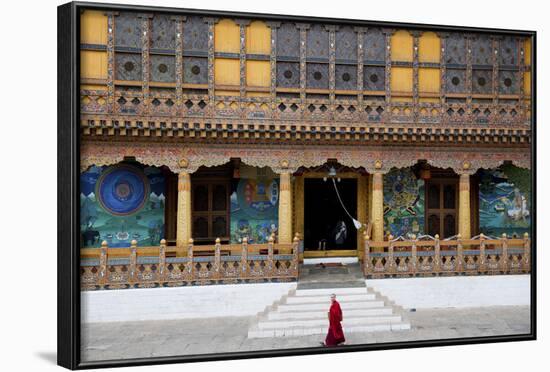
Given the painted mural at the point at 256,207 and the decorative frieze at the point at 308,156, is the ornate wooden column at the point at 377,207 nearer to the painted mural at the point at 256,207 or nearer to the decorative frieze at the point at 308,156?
the decorative frieze at the point at 308,156

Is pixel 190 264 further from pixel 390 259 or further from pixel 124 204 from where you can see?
pixel 390 259

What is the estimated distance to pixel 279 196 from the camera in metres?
13.6

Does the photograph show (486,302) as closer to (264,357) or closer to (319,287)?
(319,287)

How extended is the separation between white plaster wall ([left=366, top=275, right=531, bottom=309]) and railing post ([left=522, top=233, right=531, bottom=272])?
0.21m

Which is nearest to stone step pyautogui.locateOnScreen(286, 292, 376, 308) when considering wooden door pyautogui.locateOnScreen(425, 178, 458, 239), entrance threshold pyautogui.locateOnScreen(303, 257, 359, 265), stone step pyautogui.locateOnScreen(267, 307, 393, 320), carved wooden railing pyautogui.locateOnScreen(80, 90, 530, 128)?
stone step pyautogui.locateOnScreen(267, 307, 393, 320)

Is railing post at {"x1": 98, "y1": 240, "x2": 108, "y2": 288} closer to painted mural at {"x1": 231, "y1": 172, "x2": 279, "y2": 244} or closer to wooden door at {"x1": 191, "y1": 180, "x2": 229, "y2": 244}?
wooden door at {"x1": 191, "y1": 180, "x2": 229, "y2": 244}

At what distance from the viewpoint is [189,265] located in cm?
1228

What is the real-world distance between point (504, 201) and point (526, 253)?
1351 mm

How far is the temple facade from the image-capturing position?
39.3ft

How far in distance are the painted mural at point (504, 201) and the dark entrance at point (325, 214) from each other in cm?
314

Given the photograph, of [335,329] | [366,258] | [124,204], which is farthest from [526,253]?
[124,204]

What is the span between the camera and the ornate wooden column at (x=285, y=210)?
1332 centimetres

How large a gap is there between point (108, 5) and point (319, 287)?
697cm

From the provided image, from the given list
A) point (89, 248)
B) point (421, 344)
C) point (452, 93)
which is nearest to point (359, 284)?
point (421, 344)
